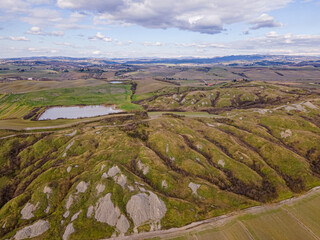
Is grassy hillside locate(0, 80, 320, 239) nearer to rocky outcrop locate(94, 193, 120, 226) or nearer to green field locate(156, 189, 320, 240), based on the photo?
rocky outcrop locate(94, 193, 120, 226)

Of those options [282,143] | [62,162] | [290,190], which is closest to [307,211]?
[290,190]

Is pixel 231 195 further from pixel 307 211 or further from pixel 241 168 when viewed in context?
pixel 307 211

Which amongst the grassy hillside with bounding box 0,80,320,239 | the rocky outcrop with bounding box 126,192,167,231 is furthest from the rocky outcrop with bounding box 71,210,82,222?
the rocky outcrop with bounding box 126,192,167,231

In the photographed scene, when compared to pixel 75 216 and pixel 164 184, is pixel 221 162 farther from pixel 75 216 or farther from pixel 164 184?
pixel 75 216

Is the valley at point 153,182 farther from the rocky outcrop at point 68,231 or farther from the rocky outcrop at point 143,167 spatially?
the rocky outcrop at point 143,167

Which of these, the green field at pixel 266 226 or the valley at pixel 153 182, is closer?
the green field at pixel 266 226

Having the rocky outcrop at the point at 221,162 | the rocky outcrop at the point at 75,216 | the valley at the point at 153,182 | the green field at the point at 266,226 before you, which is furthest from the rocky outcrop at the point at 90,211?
the rocky outcrop at the point at 221,162
